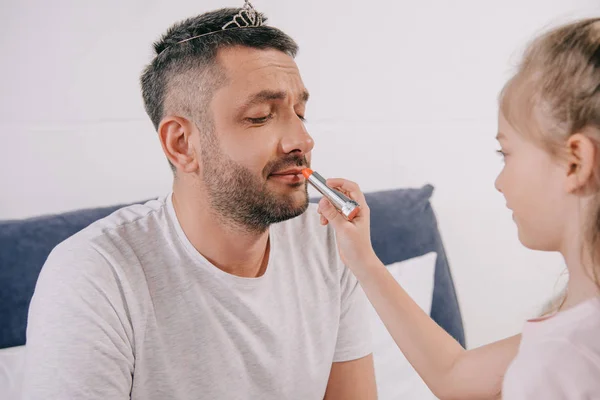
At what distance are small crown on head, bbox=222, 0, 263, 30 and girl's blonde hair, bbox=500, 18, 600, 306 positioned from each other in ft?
1.63

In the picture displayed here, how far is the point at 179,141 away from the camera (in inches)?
41.5

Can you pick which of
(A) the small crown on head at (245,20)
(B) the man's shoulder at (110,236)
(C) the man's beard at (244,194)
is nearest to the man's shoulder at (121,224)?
(B) the man's shoulder at (110,236)

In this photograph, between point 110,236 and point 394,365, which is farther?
point 394,365

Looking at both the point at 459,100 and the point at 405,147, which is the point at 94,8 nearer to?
the point at 405,147

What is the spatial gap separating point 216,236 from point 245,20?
393mm

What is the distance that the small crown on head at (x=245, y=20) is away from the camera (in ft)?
3.42

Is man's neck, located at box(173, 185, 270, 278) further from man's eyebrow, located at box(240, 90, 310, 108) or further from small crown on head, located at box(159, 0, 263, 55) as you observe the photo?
small crown on head, located at box(159, 0, 263, 55)

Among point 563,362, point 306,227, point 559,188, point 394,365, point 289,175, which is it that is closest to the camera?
point 563,362

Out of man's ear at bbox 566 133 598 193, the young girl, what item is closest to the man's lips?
the young girl

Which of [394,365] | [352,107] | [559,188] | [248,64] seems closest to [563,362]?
[559,188]

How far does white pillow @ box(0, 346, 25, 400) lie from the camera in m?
0.97

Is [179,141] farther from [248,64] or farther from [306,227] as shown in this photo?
[306,227]

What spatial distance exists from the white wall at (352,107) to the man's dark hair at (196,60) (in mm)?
206

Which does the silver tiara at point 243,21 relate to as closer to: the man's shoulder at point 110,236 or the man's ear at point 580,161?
the man's shoulder at point 110,236
